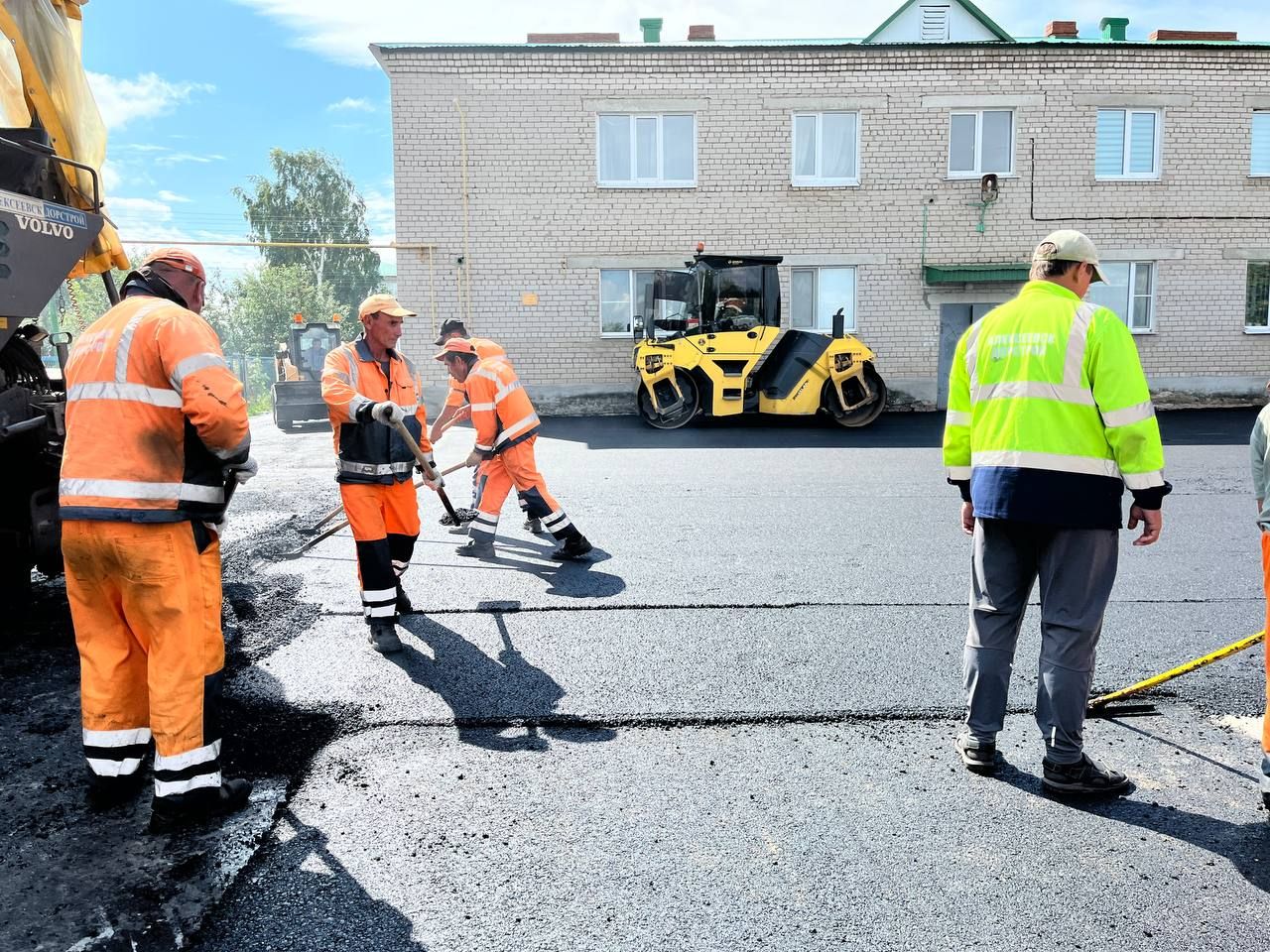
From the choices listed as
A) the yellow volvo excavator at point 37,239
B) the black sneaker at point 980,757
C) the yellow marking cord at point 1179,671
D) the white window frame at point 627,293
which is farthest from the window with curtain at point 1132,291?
the yellow volvo excavator at point 37,239

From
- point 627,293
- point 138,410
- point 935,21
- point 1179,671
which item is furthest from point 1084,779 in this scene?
point 935,21

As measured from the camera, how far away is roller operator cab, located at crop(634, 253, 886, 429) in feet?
46.0

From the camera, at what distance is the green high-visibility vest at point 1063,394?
3.15 metres

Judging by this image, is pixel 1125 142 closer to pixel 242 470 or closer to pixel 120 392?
pixel 242 470

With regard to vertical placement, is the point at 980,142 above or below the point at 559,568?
above

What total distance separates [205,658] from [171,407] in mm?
869

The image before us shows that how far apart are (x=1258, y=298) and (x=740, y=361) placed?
11.6 metres

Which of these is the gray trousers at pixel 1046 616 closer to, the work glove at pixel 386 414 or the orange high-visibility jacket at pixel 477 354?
the work glove at pixel 386 414

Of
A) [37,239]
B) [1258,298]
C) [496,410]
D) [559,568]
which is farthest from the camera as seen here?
[1258,298]

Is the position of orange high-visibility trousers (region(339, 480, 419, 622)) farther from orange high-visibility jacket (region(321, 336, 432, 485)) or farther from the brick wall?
the brick wall

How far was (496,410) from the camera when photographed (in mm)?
6805

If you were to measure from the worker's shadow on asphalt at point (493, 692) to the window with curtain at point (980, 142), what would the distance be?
616 inches

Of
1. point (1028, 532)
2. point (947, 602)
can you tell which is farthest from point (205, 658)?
point (947, 602)

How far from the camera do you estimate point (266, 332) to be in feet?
179
